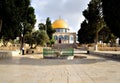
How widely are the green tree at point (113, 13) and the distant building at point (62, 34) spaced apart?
9898 cm

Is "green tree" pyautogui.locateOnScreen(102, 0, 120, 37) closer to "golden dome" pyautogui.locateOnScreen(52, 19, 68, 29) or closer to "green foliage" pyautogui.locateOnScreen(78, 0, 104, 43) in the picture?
"green foliage" pyautogui.locateOnScreen(78, 0, 104, 43)

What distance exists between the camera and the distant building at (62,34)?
127312mm

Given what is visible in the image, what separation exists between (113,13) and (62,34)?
102420mm

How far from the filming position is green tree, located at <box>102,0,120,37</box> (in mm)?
24677

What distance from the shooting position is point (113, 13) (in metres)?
25.5

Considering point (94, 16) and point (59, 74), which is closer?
point (59, 74)

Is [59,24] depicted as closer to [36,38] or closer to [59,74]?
[36,38]

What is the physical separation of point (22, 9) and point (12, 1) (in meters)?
2.36

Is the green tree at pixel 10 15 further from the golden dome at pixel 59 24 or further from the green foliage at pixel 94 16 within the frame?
the golden dome at pixel 59 24

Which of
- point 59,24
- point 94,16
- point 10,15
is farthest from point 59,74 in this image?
point 59,24

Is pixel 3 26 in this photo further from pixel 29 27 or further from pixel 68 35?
pixel 68 35

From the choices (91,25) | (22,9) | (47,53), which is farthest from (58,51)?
(91,25)

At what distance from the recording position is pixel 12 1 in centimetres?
2625

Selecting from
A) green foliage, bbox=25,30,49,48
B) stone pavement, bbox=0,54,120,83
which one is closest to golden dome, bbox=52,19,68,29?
green foliage, bbox=25,30,49,48
